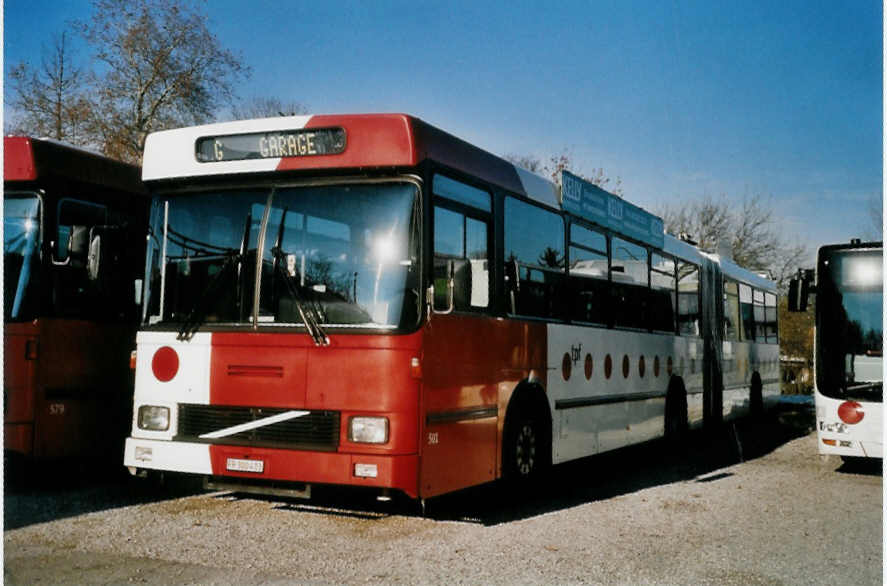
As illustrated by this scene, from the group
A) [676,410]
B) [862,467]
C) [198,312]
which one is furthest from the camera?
[676,410]

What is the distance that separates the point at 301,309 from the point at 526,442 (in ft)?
9.20

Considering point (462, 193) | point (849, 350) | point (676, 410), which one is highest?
point (462, 193)

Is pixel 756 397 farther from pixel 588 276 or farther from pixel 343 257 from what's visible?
pixel 343 257

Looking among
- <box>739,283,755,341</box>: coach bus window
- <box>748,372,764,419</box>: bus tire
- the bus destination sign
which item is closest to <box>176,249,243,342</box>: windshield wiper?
the bus destination sign

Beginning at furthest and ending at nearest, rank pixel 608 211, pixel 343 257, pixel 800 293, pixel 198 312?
pixel 800 293, pixel 608 211, pixel 198 312, pixel 343 257

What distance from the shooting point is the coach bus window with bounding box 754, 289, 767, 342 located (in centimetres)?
1977

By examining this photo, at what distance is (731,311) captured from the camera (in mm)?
17625

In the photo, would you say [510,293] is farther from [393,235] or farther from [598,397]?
[598,397]

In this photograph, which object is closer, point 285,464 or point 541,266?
point 285,464

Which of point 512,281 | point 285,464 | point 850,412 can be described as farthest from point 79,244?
point 850,412

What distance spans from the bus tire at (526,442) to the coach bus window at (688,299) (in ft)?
17.8

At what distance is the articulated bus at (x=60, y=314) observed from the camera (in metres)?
8.74

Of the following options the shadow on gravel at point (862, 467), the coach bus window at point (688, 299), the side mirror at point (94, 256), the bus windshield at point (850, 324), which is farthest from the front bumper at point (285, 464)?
the coach bus window at point (688, 299)

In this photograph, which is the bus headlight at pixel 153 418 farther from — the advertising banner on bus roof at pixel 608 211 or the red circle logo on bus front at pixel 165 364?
the advertising banner on bus roof at pixel 608 211
